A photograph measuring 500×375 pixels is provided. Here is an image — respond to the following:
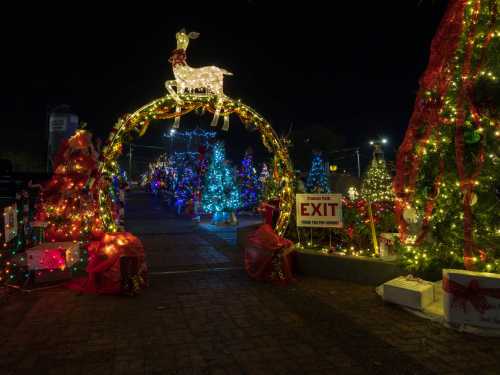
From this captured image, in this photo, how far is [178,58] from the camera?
28.5 ft

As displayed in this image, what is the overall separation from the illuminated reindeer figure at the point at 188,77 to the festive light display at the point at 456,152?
414 centimetres

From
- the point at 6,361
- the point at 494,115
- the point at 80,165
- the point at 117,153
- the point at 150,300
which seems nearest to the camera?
the point at 6,361

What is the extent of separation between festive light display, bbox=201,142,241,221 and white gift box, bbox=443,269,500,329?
1355 centimetres

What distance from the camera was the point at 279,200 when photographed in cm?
998

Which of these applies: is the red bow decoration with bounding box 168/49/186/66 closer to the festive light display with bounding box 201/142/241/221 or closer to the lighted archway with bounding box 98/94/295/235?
the lighted archway with bounding box 98/94/295/235

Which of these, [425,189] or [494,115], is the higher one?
[494,115]

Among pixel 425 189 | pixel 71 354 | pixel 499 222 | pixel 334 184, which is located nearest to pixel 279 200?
pixel 425 189

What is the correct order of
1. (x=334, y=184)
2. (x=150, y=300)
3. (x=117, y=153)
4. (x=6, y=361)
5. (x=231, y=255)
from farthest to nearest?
(x=334, y=184), (x=231, y=255), (x=117, y=153), (x=150, y=300), (x=6, y=361)

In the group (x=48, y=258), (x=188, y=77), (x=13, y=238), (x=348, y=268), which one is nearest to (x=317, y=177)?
(x=188, y=77)

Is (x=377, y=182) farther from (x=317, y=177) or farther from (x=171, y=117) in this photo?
(x=171, y=117)

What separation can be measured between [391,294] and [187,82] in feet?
18.6

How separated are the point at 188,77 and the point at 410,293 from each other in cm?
590

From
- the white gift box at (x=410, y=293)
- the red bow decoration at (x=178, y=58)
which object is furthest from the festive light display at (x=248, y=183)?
the white gift box at (x=410, y=293)

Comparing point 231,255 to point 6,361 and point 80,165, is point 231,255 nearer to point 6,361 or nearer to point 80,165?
point 80,165
